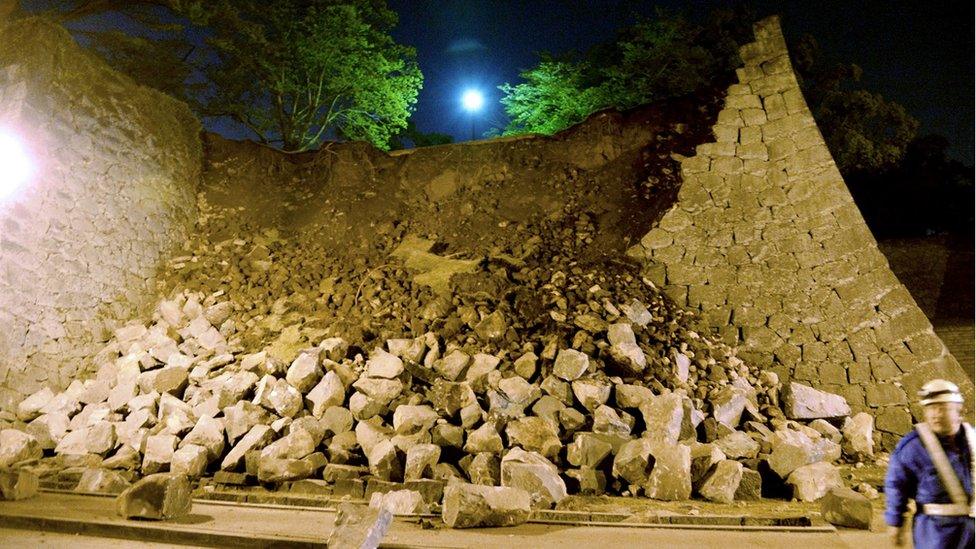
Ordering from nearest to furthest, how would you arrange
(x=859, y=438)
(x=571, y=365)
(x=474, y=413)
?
(x=474, y=413) < (x=571, y=365) < (x=859, y=438)

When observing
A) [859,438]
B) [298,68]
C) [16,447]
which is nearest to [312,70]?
[298,68]

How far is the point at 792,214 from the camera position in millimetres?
6855

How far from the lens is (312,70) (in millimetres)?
13492

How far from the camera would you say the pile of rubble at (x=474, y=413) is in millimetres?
4125

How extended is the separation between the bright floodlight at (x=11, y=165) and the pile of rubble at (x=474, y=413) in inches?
85.0

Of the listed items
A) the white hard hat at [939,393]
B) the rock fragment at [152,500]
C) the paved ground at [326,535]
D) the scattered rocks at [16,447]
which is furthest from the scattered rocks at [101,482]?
the white hard hat at [939,393]

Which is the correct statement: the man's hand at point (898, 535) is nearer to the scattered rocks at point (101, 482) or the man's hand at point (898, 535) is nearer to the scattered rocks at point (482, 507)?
the scattered rocks at point (482, 507)

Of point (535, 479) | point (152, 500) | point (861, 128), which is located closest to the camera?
point (152, 500)

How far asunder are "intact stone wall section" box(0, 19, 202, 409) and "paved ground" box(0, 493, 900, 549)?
305 centimetres

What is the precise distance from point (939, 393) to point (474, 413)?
125 inches

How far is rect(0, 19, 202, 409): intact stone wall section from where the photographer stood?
5.76 metres

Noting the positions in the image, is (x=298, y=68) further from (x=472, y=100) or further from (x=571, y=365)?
(x=571, y=365)

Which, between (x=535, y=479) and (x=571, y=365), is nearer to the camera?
(x=535, y=479)

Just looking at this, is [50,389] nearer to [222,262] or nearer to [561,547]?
[222,262]
